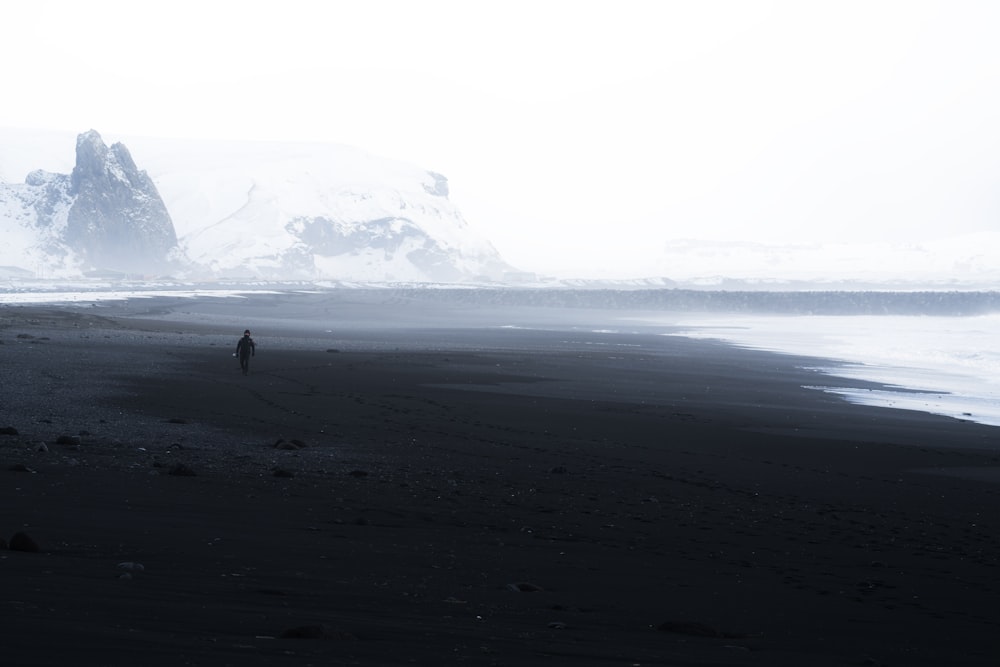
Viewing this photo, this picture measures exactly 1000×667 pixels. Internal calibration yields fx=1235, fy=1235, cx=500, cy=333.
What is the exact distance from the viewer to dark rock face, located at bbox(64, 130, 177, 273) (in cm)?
19162

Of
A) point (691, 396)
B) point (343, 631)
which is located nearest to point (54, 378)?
point (691, 396)

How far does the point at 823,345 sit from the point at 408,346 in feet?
69.3

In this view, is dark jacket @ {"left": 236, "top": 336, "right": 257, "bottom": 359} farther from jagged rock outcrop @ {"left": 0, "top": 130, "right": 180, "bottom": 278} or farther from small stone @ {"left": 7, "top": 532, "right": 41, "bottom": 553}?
jagged rock outcrop @ {"left": 0, "top": 130, "right": 180, "bottom": 278}

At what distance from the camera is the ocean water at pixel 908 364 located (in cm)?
2839

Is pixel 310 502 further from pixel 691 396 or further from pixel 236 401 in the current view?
pixel 691 396

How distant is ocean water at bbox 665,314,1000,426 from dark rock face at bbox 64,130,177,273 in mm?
141897

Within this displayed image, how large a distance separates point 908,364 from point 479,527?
35.3 metres

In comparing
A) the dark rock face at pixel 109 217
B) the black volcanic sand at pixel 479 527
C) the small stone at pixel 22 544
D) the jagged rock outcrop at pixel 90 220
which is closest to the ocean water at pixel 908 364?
the black volcanic sand at pixel 479 527

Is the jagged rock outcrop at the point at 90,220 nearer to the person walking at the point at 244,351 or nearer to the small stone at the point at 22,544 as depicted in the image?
the person walking at the point at 244,351

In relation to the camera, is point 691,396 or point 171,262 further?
point 171,262

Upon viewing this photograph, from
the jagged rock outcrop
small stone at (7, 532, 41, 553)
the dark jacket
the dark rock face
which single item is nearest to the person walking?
the dark jacket

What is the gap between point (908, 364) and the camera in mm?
43312

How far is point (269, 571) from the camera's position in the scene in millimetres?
8312

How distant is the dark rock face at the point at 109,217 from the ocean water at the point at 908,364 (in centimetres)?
14190
